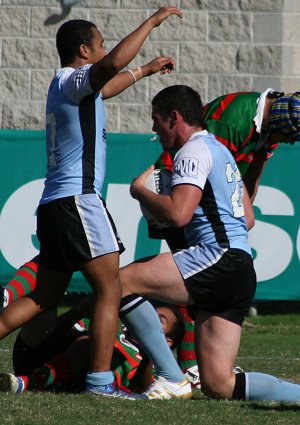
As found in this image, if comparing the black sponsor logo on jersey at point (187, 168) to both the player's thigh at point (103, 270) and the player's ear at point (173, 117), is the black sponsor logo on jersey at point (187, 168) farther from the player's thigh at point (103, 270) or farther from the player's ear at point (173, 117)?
the player's thigh at point (103, 270)

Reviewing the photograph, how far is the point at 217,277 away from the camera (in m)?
5.64

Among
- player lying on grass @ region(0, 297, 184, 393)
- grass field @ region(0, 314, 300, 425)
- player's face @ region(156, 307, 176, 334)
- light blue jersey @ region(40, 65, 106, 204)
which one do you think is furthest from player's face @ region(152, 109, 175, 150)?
grass field @ region(0, 314, 300, 425)

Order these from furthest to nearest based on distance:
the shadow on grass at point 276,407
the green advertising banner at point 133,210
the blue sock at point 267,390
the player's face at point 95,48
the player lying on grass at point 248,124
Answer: the green advertising banner at point 133,210 < the player lying on grass at point 248,124 < the player's face at point 95,48 < the blue sock at point 267,390 < the shadow on grass at point 276,407

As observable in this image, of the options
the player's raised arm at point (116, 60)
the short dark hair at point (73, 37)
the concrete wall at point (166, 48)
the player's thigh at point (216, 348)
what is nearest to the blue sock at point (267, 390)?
the player's thigh at point (216, 348)

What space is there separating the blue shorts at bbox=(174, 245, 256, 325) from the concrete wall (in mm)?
5597

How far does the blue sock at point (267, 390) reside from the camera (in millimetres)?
5715

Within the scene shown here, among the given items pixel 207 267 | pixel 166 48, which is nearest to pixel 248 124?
pixel 207 267

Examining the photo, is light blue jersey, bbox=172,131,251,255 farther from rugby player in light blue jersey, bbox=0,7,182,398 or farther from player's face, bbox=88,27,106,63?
player's face, bbox=88,27,106,63

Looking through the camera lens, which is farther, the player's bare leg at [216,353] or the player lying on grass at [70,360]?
the player lying on grass at [70,360]

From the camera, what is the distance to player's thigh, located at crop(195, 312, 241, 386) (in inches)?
222

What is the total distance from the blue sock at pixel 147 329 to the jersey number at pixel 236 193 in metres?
0.65

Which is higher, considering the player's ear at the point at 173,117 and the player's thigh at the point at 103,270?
the player's ear at the point at 173,117

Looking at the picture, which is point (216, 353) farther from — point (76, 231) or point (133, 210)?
point (133, 210)

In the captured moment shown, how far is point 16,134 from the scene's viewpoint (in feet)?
34.4
